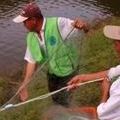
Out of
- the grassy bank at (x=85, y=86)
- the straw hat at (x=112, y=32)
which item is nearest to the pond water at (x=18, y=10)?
the grassy bank at (x=85, y=86)

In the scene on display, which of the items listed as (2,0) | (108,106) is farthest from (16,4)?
(108,106)

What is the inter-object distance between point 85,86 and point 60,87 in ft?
1.13

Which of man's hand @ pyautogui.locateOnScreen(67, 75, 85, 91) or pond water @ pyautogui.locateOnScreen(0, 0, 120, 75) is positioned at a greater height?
man's hand @ pyautogui.locateOnScreen(67, 75, 85, 91)

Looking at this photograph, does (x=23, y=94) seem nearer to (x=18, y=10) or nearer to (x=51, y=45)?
(x=51, y=45)

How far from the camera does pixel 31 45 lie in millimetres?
5012

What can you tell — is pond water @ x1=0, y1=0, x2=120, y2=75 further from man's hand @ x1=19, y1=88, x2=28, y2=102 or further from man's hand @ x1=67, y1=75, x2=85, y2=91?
man's hand @ x1=67, y1=75, x2=85, y2=91

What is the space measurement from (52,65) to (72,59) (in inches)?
10.7

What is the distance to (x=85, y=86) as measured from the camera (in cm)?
515

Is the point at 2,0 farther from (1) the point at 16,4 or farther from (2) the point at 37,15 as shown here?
(2) the point at 37,15

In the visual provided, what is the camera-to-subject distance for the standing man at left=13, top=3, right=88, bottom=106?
4801 millimetres

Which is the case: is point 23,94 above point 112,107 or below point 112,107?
below

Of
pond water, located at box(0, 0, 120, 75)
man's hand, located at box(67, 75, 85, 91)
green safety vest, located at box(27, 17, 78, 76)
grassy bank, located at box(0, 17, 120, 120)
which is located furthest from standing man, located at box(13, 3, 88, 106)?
pond water, located at box(0, 0, 120, 75)

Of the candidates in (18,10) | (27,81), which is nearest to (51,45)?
(27,81)

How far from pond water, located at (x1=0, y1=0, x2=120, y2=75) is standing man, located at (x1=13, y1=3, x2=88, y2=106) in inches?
201
